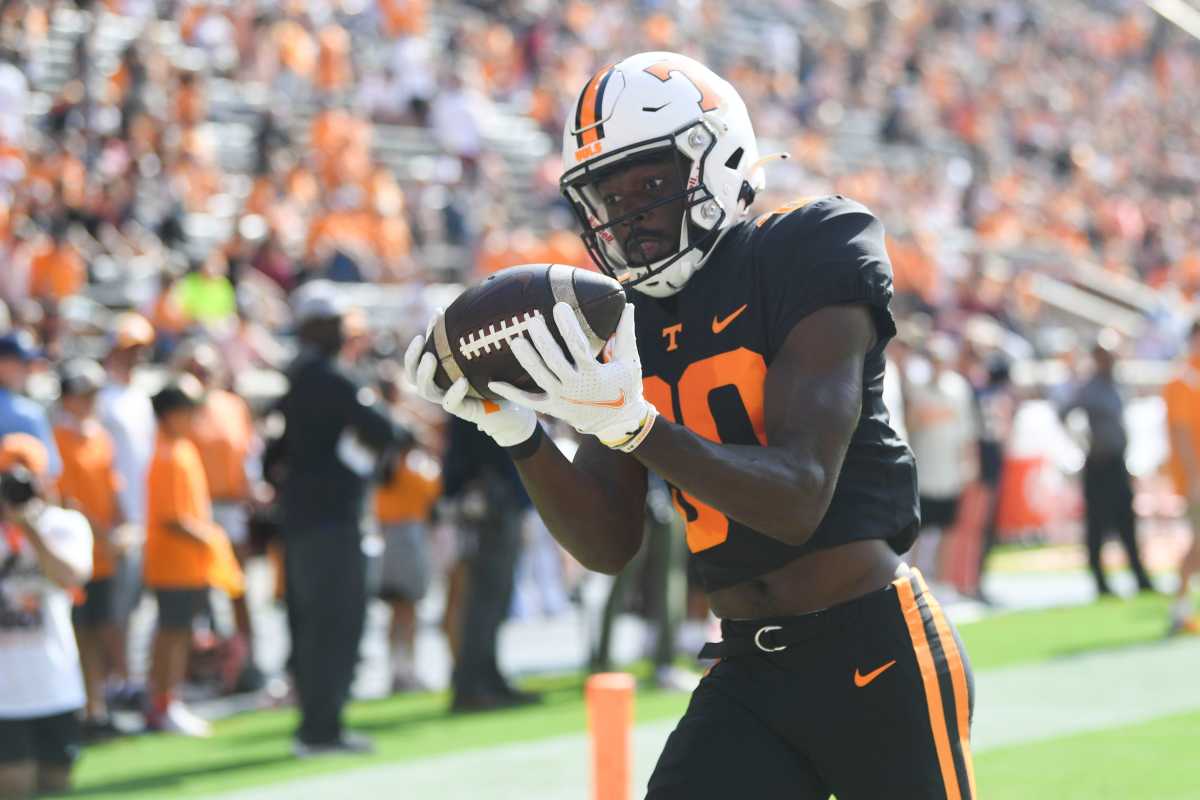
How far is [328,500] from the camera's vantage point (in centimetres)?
748

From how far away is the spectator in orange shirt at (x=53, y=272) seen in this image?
11.4 metres

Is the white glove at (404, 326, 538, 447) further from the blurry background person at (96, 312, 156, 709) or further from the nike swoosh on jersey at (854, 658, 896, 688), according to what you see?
the blurry background person at (96, 312, 156, 709)

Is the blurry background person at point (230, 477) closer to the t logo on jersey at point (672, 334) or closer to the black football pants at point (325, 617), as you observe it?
the black football pants at point (325, 617)

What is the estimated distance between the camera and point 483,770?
23.0 feet

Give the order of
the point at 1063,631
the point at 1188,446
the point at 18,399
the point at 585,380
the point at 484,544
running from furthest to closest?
the point at 1063,631 < the point at 1188,446 < the point at 484,544 < the point at 18,399 < the point at 585,380

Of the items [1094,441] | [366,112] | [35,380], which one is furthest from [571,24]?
[35,380]

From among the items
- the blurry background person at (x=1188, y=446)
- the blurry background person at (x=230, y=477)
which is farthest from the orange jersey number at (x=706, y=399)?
the blurry background person at (x=1188, y=446)

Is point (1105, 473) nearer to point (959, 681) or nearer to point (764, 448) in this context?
point (959, 681)

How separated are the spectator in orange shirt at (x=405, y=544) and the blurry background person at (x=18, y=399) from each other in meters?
2.27

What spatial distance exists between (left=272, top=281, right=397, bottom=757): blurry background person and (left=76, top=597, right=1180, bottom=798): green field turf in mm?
293

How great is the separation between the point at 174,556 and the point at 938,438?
16.8 feet

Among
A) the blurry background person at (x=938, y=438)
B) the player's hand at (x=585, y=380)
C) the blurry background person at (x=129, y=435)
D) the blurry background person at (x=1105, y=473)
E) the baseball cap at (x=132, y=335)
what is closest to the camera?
the player's hand at (x=585, y=380)

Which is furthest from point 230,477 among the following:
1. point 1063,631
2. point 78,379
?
point 1063,631

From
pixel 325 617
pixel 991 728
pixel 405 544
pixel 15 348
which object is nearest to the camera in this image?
pixel 15 348
